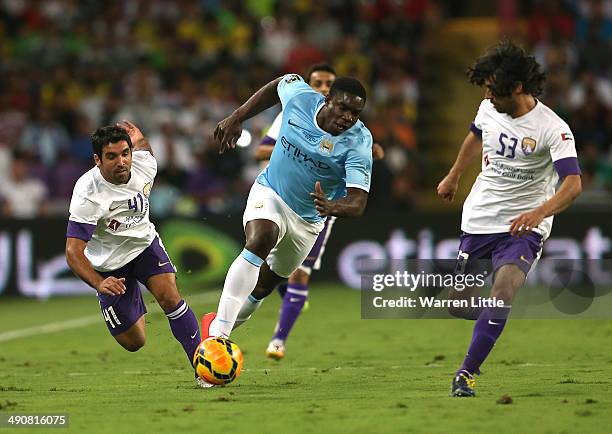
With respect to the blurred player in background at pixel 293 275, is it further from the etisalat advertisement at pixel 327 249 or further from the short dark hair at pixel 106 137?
the etisalat advertisement at pixel 327 249

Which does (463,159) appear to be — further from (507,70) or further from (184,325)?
(184,325)

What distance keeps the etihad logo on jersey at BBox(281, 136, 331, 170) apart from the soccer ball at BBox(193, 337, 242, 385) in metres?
1.41

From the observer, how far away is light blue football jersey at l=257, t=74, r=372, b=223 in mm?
8383

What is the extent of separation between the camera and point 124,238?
353 inches

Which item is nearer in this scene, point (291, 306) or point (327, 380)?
point (327, 380)

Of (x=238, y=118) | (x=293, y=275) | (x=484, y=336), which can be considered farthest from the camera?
(x=293, y=275)

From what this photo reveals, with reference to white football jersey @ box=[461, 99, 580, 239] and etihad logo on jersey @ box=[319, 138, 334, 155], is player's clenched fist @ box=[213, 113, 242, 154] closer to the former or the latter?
etihad logo on jersey @ box=[319, 138, 334, 155]

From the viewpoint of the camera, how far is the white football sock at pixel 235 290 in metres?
8.19

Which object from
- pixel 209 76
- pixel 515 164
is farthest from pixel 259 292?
pixel 209 76

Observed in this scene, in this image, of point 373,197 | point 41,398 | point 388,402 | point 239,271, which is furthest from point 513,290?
point 373,197

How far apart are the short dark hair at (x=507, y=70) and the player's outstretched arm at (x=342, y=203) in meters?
1.14

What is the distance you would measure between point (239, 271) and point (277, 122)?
2.97 m

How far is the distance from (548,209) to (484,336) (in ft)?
3.03

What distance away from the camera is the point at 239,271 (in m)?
8.22
